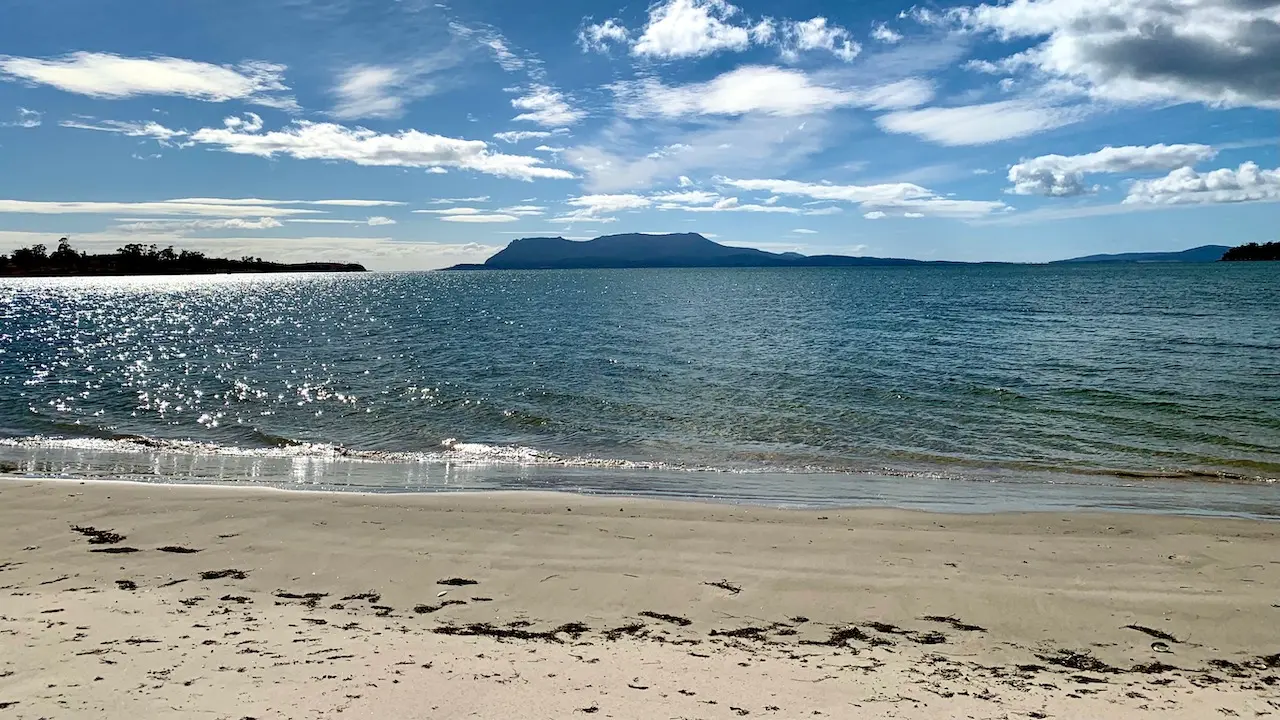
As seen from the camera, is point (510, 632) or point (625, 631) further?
point (625, 631)

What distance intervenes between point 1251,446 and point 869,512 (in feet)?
40.2

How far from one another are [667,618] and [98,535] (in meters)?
8.16

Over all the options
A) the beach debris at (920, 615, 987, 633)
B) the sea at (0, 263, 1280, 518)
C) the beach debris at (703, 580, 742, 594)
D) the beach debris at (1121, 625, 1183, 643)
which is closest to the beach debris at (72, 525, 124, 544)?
the sea at (0, 263, 1280, 518)

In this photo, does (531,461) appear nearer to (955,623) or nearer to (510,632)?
(510,632)

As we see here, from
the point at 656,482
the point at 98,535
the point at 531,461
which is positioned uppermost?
the point at 98,535

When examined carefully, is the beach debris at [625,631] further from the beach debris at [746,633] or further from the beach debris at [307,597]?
the beach debris at [307,597]

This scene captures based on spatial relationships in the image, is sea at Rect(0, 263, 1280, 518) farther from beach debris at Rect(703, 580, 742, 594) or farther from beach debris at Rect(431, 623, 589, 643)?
beach debris at Rect(431, 623, 589, 643)

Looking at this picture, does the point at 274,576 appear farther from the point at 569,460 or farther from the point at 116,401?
the point at 116,401

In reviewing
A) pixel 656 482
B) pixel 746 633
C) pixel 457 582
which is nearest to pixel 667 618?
pixel 746 633

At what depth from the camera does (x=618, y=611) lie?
7945 millimetres

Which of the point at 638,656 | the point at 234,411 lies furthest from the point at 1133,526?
the point at 234,411

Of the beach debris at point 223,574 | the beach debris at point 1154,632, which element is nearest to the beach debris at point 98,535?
the beach debris at point 223,574

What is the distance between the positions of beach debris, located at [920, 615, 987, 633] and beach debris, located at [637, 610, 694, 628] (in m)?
2.51

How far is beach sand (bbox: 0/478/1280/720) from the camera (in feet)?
19.3
